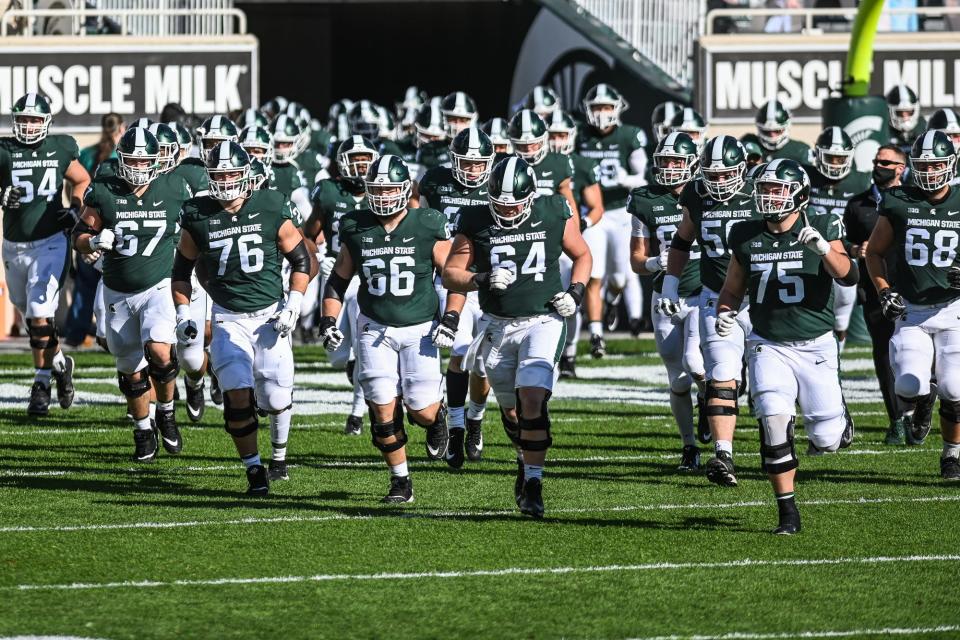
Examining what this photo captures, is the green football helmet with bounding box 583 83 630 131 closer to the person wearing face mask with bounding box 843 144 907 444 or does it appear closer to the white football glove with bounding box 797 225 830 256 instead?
the person wearing face mask with bounding box 843 144 907 444

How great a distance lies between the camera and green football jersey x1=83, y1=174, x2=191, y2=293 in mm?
10406

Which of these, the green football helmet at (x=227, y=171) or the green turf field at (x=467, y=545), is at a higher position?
the green football helmet at (x=227, y=171)

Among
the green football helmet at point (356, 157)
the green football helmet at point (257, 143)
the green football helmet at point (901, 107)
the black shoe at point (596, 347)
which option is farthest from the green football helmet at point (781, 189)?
the green football helmet at point (901, 107)

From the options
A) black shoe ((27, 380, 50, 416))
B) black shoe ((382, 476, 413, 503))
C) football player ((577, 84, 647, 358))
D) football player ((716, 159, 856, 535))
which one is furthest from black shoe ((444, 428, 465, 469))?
football player ((577, 84, 647, 358))

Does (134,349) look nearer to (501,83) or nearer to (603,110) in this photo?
(603,110)

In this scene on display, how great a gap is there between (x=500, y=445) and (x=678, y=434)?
1.16 meters

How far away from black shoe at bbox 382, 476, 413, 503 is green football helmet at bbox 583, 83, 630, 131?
21.0 ft

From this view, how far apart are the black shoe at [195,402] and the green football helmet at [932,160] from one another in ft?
15.3

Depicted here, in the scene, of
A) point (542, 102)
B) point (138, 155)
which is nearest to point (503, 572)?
point (138, 155)

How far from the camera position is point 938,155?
927 centimetres

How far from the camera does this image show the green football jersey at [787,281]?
8258mm

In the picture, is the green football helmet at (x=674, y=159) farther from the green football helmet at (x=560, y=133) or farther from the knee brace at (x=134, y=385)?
the knee brace at (x=134, y=385)

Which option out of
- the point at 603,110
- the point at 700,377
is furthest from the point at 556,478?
the point at 603,110

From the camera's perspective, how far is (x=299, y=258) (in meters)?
9.19
